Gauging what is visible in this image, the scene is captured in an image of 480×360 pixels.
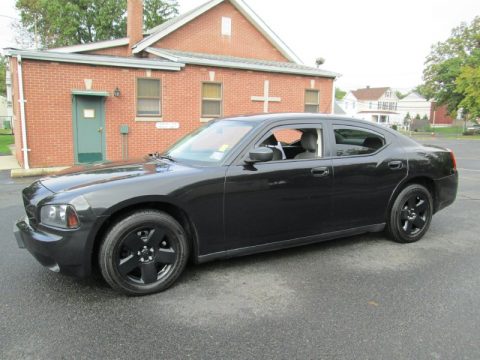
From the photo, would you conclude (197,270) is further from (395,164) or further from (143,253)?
(395,164)

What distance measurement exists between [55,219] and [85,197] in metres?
0.31

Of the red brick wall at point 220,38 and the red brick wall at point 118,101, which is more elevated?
the red brick wall at point 220,38

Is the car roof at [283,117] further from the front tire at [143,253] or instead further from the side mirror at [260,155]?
the front tire at [143,253]

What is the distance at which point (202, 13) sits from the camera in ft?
58.4

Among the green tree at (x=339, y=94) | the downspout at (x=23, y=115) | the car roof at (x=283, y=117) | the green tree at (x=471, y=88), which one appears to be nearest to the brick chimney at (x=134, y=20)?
the downspout at (x=23, y=115)

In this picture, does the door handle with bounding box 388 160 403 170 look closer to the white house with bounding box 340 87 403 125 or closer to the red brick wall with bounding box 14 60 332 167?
the red brick wall with bounding box 14 60 332 167

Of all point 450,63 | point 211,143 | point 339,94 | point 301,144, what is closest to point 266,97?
point 301,144

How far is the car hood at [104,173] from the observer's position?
3.43m

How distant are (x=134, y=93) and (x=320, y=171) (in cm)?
965

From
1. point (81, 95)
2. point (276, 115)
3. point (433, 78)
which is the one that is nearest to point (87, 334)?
point (276, 115)

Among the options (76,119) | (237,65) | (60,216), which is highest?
(237,65)

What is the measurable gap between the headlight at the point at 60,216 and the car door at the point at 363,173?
261cm

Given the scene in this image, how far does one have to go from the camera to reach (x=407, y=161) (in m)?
4.83

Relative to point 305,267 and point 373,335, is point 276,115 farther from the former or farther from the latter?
point 373,335
